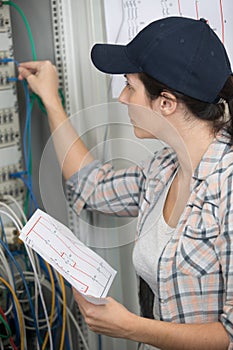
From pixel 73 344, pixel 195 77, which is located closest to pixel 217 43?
pixel 195 77

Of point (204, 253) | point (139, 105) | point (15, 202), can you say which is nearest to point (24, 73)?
point (15, 202)

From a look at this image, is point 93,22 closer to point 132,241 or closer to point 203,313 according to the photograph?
point 132,241

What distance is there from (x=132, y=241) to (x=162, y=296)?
0.43 metres

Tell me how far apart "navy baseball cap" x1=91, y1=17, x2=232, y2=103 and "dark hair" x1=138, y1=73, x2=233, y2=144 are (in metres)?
0.02

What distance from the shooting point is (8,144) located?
1901mm

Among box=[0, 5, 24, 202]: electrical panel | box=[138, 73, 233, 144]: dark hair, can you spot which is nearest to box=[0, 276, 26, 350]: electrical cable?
box=[0, 5, 24, 202]: electrical panel

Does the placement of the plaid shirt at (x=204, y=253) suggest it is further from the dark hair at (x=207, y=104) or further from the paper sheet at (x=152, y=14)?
the paper sheet at (x=152, y=14)

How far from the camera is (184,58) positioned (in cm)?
141

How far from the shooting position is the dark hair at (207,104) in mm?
1441

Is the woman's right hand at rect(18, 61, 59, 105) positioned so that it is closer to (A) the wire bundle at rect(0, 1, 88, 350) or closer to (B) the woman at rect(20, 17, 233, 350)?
(A) the wire bundle at rect(0, 1, 88, 350)

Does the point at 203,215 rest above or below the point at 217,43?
below

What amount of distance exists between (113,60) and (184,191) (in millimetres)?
367

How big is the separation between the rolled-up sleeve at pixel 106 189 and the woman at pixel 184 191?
15cm

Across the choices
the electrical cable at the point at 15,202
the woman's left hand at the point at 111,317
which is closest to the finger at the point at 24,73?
the electrical cable at the point at 15,202
